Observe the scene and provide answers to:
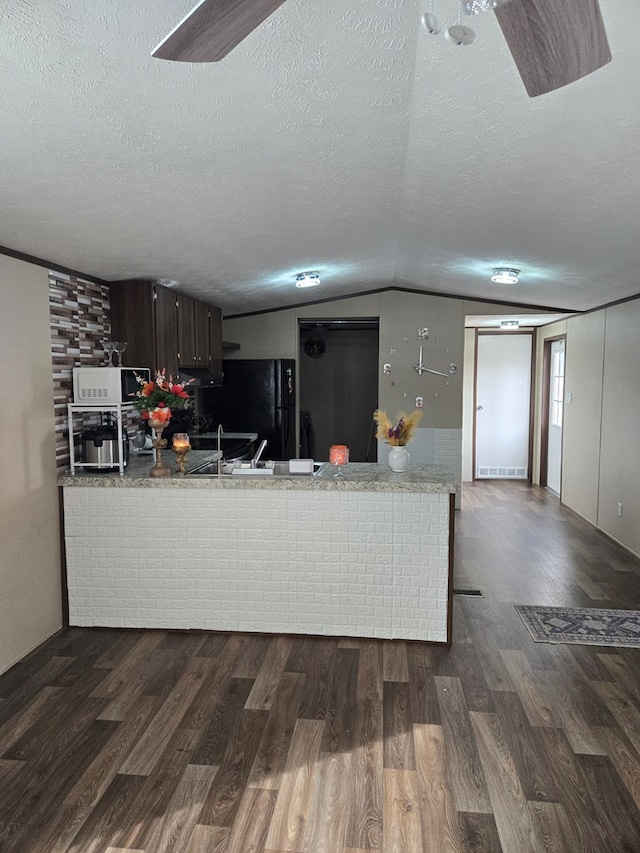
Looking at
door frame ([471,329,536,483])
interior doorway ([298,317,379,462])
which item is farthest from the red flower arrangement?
door frame ([471,329,536,483])

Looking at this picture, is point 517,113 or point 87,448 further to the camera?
point 87,448

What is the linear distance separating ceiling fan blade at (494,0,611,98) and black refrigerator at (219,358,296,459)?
524cm

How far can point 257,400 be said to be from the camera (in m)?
6.39

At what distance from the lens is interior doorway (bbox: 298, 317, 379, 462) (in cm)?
852

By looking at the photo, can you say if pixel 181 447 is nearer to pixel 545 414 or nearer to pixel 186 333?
pixel 186 333

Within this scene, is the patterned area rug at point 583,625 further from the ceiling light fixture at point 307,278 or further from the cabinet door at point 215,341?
the cabinet door at point 215,341

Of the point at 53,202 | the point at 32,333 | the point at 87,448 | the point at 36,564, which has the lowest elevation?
the point at 36,564

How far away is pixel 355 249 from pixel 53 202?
2321mm

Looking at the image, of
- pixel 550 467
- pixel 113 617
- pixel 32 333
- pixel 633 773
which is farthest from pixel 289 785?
pixel 550 467

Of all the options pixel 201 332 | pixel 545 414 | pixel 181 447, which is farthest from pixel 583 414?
pixel 181 447

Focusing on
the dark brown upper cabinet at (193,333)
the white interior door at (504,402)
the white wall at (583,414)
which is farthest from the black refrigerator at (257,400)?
the white interior door at (504,402)

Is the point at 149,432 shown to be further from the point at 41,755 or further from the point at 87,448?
the point at 41,755

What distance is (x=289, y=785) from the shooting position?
7.64 ft

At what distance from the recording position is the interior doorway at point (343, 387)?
28.0ft
